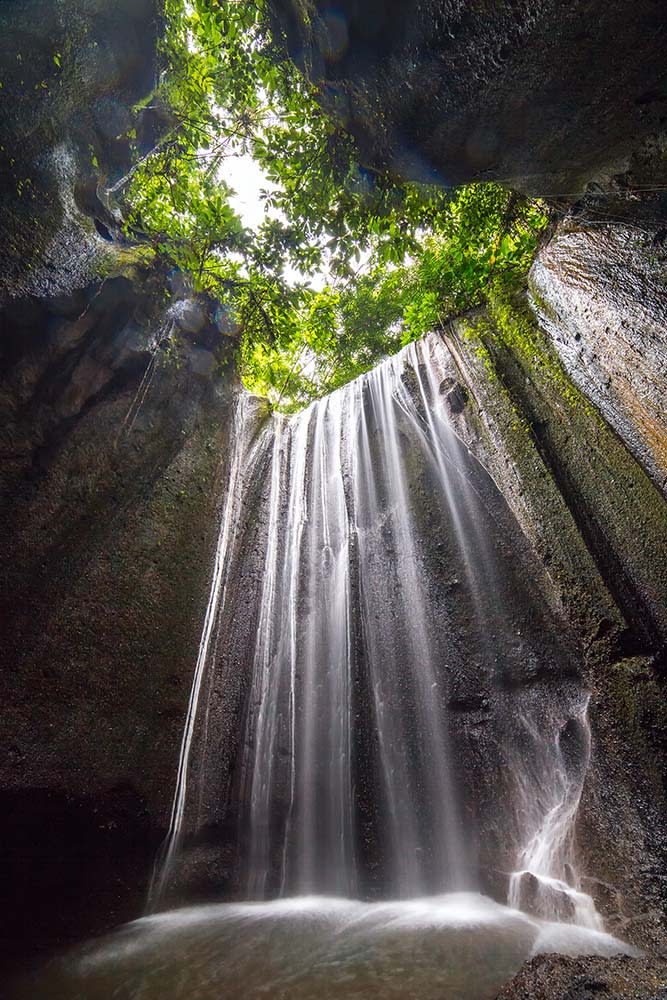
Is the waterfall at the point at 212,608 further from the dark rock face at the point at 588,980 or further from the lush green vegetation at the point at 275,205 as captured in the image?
→ the dark rock face at the point at 588,980

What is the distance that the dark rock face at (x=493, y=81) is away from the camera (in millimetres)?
2900

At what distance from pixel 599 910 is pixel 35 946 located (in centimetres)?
451

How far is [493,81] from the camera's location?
3.27 m

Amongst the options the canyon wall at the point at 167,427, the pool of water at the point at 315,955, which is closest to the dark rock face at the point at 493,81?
the canyon wall at the point at 167,427

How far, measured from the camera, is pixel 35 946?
3.70 m

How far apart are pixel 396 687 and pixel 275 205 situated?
6410mm

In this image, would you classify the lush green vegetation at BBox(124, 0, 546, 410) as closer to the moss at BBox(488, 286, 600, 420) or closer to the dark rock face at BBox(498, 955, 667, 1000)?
the moss at BBox(488, 286, 600, 420)

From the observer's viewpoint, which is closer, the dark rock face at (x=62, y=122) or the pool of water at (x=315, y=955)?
the pool of water at (x=315, y=955)

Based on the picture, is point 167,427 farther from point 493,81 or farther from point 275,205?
point 493,81

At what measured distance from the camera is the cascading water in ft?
10.8

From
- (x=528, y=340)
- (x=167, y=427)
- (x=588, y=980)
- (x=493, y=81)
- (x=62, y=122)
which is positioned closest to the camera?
(x=588, y=980)

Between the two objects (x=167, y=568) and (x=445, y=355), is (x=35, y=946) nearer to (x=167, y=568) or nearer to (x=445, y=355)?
(x=167, y=568)

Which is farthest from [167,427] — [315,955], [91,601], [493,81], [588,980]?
[588,980]

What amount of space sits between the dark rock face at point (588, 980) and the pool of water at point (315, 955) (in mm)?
345
